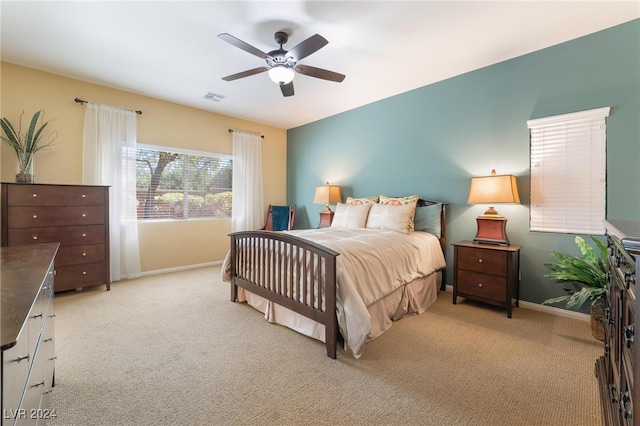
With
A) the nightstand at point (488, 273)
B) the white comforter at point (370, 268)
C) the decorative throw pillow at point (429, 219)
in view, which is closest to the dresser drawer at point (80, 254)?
the white comforter at point (370, 268)

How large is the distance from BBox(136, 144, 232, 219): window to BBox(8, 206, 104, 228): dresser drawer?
0.82 meters

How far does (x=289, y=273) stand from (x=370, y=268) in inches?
27.7

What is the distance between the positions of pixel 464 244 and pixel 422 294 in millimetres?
704

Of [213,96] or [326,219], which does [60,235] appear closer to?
A: [213,96]

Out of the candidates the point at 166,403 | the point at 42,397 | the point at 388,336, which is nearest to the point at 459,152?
the point at 388,336

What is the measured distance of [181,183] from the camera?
466cm

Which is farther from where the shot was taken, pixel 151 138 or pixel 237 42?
pixel 151 138

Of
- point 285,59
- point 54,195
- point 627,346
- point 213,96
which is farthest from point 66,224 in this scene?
point 627,346

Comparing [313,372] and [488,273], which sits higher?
[488,273]

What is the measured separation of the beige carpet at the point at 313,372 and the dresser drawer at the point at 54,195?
1.27 m

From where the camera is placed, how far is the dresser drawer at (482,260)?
2.74 meters

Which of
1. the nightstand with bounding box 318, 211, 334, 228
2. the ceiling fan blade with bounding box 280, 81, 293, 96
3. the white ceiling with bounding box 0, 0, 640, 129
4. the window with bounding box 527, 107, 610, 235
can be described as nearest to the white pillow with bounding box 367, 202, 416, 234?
the nightstand with bounding box 318, 211, 334, 228

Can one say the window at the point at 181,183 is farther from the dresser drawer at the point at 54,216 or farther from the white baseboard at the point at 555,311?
the white baseboard at the point at 555,311

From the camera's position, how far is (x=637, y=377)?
764mm
